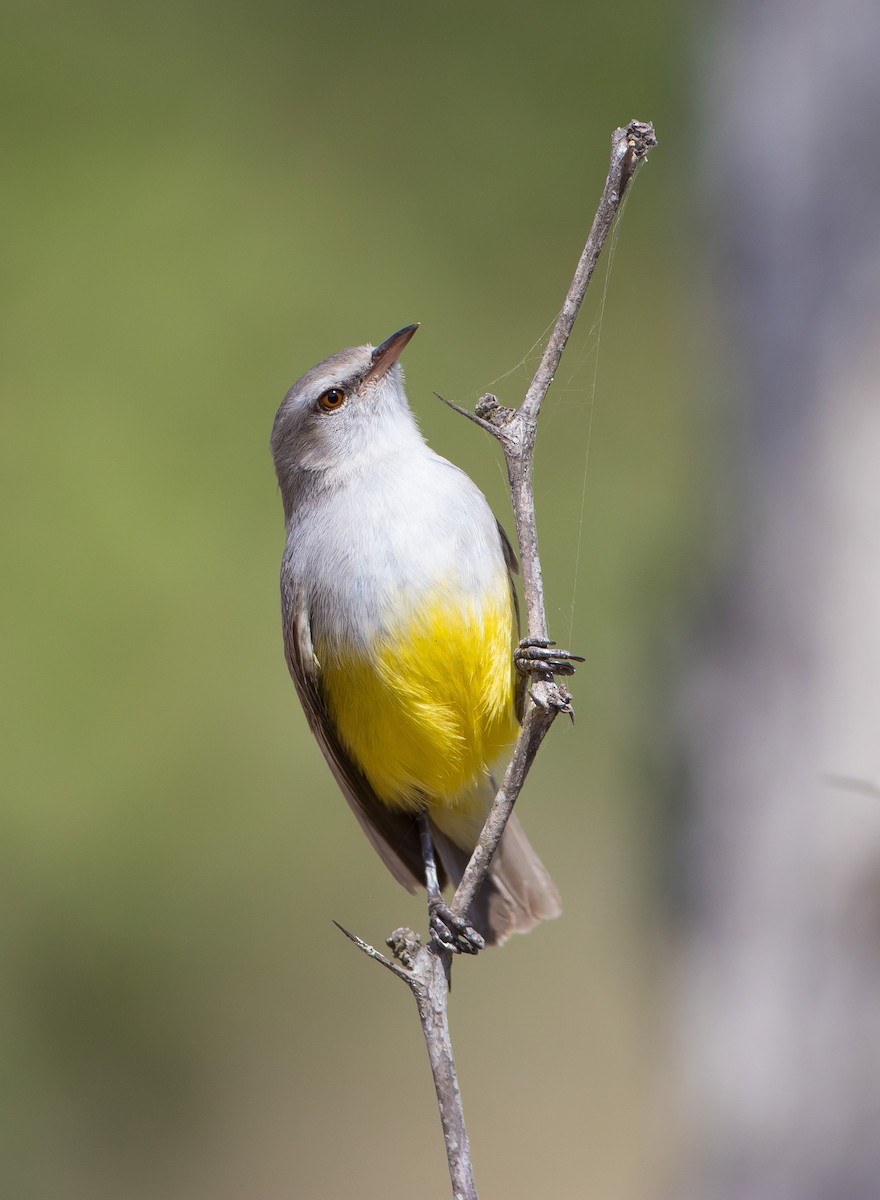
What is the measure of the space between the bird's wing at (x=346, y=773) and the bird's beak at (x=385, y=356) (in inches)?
28.4

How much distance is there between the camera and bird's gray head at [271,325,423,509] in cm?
365

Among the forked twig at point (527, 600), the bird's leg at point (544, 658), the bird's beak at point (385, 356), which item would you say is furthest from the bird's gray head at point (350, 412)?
the forked twig at point (527, 600)

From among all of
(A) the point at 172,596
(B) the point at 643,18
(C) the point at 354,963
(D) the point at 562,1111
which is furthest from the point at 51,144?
(D) the point at 562,1111

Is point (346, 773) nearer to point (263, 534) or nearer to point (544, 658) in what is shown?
point (544, 658)

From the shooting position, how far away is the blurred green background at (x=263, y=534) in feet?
25.0

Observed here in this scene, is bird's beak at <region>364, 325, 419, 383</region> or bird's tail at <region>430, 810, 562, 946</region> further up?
bird's beak at <region>364, 325, 419, 383</region>

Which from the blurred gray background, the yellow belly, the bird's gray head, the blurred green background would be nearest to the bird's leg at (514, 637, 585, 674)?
the yellow belly

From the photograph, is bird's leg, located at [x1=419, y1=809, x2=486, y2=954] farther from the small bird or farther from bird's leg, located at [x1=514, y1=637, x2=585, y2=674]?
bird's leg, located at [x1=514, y1=637, x2=585, y2=674]

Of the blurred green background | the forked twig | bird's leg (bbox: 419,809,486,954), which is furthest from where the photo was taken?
the blurred green background

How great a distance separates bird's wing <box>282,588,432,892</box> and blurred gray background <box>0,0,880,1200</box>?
910 mm

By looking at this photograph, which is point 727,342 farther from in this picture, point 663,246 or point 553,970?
point 663,246

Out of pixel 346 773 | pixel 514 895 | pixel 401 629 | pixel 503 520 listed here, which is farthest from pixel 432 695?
pixel 503 520

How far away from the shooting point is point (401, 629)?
3.18 metres

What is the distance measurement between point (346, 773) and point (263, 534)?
19.7 feet
